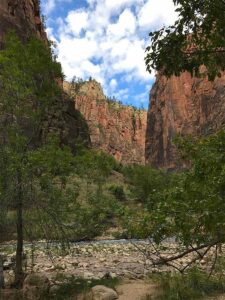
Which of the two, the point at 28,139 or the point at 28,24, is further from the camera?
the point at 28,24

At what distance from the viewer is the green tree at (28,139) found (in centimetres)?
1051

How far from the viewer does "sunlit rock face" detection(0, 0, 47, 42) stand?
6469cm

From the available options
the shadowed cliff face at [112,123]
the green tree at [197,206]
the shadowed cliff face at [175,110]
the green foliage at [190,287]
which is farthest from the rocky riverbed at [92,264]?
the shadowed cliff face at [112,123]

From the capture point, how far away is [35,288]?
33.3 feet

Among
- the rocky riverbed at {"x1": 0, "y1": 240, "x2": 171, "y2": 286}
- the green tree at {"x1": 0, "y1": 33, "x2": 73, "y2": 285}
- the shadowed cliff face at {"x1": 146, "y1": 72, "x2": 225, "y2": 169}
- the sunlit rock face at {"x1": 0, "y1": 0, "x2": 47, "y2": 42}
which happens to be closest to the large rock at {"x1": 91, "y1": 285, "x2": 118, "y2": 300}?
the rocky riverbed at {"x1": 0, "y1": 240, "x2": 171, "y2": 286}

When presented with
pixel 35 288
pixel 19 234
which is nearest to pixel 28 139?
pixel 19 234

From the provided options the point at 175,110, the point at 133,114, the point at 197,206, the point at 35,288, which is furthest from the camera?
the point at 133,114

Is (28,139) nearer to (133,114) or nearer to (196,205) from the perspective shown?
(196,205)

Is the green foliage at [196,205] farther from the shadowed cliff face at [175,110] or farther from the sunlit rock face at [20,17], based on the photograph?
the shadowed cliff face at [175,110]

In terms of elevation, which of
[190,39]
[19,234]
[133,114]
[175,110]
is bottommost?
[19,234]

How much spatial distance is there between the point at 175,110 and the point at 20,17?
43855 millimetres

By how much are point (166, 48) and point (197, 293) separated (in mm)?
6536

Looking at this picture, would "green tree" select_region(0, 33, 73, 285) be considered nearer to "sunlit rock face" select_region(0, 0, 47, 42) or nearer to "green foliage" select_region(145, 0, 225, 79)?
"green foliage" select_region(145, 0, 225, 79)

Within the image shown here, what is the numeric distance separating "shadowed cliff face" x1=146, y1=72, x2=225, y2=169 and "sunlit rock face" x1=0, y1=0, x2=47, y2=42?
1113 inches
